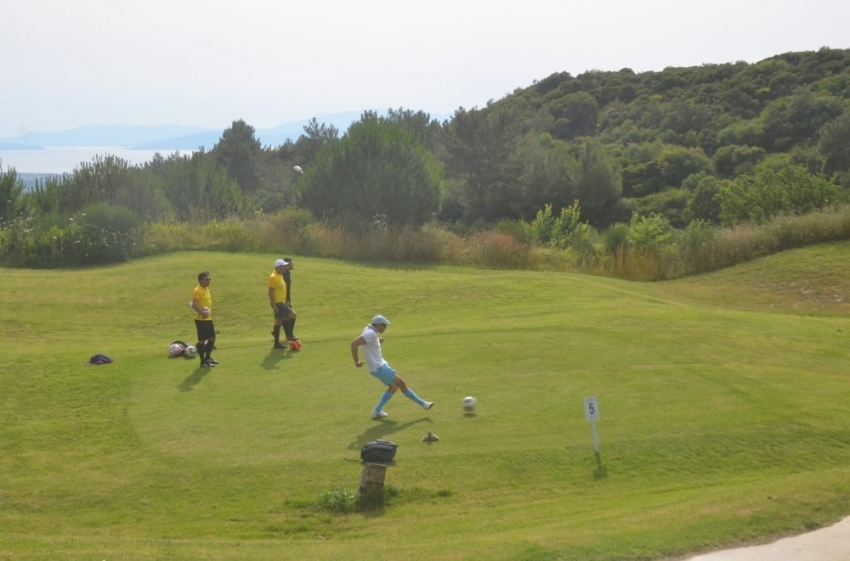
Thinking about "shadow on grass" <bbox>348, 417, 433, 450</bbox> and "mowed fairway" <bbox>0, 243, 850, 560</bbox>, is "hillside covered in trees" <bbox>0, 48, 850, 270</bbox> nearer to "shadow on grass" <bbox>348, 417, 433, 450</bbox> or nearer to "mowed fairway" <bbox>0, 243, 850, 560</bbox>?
"mowed fairway" <bbox>0, 243, 850, 560</bbox>

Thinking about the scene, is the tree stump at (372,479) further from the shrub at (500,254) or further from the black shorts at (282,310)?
the shrub at (500,254)

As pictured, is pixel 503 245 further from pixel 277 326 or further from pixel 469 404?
pixel 469 404

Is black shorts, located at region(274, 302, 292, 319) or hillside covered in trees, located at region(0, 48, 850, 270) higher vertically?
hillside covered in trees, located at region(0, 48, 850, 270)

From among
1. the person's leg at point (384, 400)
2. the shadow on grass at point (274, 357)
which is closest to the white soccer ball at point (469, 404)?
the person's leg at point (384, 400)

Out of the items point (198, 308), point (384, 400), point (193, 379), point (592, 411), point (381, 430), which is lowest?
point (381, 430)

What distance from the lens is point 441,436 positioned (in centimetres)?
1555

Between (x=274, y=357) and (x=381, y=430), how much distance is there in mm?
6278

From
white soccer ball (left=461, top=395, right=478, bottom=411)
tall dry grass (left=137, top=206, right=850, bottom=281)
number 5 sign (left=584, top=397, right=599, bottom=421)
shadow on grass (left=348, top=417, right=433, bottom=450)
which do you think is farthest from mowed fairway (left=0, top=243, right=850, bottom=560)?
tall dry grass (left=137, top=206, right=850, bottom=281)

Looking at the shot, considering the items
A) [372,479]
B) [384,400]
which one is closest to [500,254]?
[384,400]

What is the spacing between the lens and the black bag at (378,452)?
1407 centimetres

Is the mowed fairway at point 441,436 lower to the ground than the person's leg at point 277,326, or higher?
lower

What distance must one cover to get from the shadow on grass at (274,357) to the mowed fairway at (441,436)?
9 centimetres

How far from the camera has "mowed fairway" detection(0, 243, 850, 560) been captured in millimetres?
11812

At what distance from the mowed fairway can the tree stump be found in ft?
1.10
